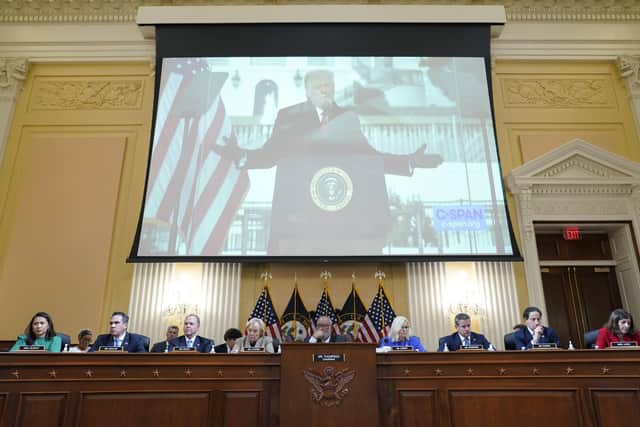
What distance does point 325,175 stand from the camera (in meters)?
6.83

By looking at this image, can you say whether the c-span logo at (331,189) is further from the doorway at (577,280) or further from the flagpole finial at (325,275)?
the doorway at (577,280)

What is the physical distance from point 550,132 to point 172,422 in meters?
6.46

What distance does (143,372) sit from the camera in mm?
3734

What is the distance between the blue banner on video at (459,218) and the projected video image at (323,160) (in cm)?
1

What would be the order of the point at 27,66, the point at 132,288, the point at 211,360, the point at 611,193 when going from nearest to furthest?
the point at 211,360 < the point at 132,288 < the point at 611,193 < the point at 27,66

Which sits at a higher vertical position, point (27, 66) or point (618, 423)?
point (27, 66)

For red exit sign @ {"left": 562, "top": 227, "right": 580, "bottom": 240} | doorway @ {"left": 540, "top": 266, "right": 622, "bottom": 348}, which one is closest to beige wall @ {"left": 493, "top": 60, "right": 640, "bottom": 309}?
red exit sign @ {"left": 562, "top": 227, "right": 580, "bottom": 240}

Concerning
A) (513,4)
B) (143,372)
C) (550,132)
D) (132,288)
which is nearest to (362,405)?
(143,372)

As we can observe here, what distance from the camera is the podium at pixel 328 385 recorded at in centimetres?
353

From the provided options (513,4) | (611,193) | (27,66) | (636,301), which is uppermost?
(513,4)

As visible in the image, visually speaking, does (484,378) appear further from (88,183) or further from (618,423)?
(88,183)

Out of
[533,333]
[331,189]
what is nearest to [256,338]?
[331,189]

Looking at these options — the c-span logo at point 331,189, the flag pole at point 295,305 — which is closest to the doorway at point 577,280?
the c-span logo at point 331,189

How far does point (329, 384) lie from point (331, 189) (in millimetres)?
3504
